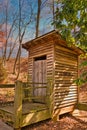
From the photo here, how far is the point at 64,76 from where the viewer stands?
9258mm

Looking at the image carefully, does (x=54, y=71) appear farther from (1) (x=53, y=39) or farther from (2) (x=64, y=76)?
(1) (x=53, y=39)

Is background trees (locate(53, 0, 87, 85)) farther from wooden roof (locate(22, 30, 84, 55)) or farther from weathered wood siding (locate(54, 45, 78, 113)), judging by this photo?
weathered wood siding (locate(54, 45, 78, 113))

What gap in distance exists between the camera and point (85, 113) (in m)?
10.9

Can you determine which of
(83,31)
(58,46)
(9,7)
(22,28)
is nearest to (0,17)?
(9,7)

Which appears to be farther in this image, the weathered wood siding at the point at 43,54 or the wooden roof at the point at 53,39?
the weathered wood siding at the point at 43,54

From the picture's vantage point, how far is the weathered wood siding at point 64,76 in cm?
871

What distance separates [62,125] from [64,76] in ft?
8.38

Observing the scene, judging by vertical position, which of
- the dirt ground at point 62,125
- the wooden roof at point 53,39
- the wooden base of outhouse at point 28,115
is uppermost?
the wooden roof at point 53,39

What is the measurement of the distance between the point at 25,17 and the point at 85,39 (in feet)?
52.4

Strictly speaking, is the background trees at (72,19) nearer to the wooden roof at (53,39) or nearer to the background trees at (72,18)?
the background trees at (72,18)

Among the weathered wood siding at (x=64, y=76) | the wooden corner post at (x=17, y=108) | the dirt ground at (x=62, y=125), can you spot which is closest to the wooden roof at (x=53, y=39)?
the weathered wood siding at (x=64, y=76)

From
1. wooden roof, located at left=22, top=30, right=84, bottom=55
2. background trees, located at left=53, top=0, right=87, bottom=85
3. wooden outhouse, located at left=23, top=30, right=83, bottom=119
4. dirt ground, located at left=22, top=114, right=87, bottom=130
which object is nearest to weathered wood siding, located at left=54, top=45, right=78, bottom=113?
wooden outhouse, located at left=23, top=30, right=83, bottom=119

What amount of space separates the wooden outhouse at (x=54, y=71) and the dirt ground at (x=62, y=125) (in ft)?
1.37

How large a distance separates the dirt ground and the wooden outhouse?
42 cm
